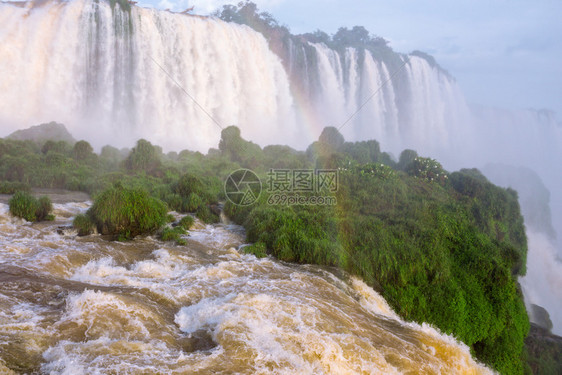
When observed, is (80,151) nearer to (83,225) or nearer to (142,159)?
(142,159)

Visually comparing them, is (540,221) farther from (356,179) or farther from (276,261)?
(276,261)

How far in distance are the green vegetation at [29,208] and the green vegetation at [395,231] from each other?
1425 mm

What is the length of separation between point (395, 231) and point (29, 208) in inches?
363

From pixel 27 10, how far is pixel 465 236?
26.1m

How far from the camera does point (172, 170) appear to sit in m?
18.0

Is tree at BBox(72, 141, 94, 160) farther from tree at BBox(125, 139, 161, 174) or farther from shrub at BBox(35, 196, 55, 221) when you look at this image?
shrub at BBox(35, 196, 55, 221)

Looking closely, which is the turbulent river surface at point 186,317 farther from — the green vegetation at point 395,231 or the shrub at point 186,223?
the shrub at point 186,223

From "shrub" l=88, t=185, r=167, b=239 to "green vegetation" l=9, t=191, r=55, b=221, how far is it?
149 cm

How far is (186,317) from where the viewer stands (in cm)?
548

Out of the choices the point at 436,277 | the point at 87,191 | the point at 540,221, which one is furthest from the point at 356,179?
the point at 540,221

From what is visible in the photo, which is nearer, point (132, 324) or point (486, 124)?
point (132, 324)

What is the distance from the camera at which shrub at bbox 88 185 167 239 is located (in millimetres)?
8930

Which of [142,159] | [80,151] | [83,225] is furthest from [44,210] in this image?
[80,151]

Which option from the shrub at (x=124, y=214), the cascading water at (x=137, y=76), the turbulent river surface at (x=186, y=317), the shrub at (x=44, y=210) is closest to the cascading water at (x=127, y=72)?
the cascading water at (x=137, y=76)
